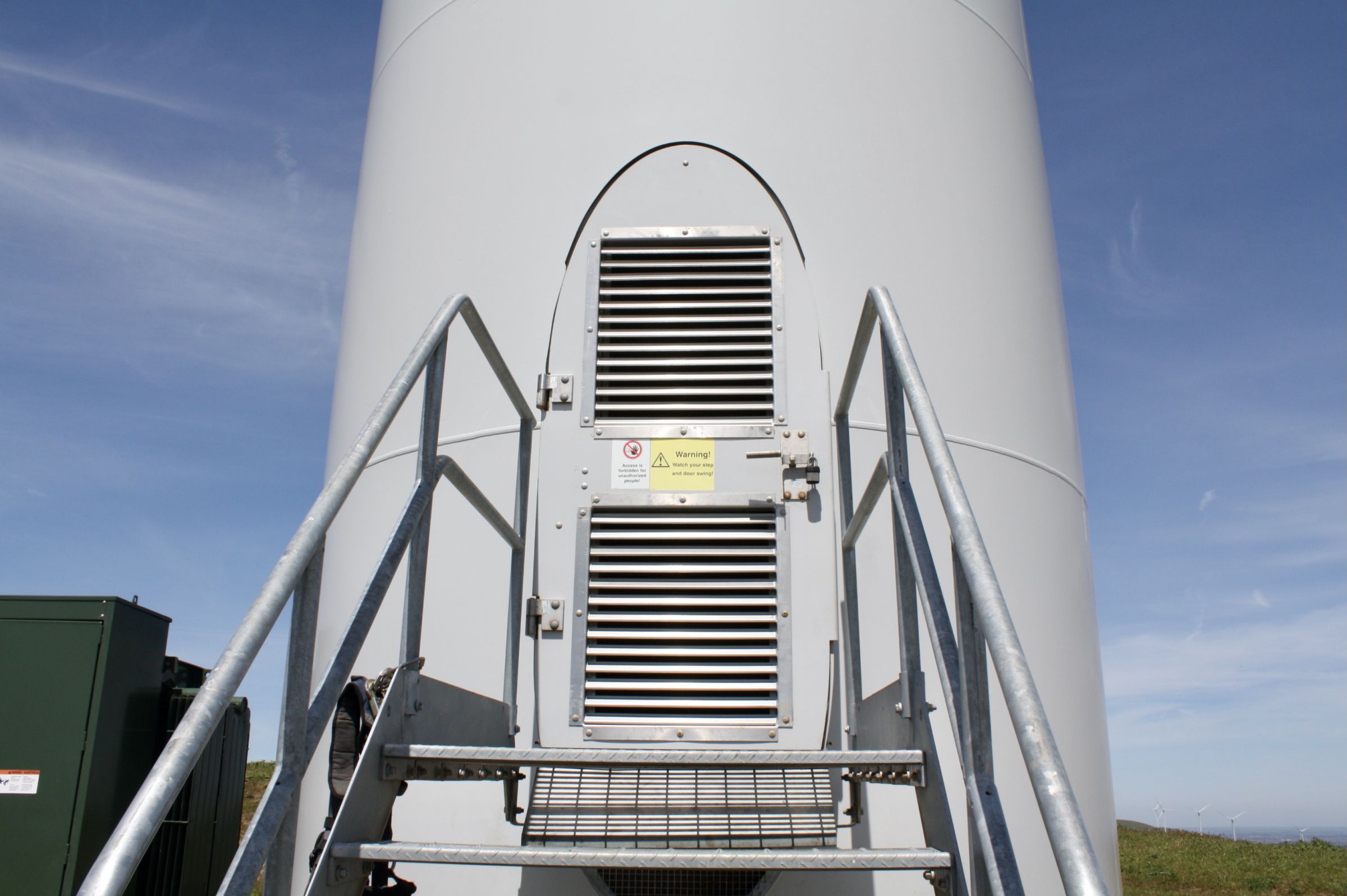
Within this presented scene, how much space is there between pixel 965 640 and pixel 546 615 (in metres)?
1.46

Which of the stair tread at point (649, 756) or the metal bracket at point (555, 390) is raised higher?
the metal bracket at point (555, 390)

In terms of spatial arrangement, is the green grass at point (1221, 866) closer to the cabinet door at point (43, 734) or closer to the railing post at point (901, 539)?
the cabinet door at point (43, 734)

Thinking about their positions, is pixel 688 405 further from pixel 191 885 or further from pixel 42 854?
pixel 191 885

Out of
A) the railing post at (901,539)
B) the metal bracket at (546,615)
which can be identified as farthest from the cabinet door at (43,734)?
the railing post at (901,539)

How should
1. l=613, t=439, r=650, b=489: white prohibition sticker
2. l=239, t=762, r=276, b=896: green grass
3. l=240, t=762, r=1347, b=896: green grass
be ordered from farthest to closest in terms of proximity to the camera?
l=239, t=762, r=276, b=896: green grass < l=240, t=762, r=1347, b=896: green grass < l=613, t=439, r=650, b=489: white prohibition sticker

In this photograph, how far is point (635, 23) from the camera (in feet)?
13.1

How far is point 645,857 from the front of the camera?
76.9 inches

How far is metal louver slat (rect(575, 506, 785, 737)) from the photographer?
9.43ft

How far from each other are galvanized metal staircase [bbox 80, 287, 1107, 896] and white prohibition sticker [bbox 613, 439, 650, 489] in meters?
0.42

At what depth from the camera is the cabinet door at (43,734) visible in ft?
14.2

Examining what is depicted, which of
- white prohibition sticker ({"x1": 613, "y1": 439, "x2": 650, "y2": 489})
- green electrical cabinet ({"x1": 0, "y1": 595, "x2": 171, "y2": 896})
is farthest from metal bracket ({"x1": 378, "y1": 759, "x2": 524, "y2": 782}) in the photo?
green electrical cabinet ({"x1": 0, "y1": 595, "x2": 171, "y2": 896})

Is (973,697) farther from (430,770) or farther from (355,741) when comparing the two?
(355,741)

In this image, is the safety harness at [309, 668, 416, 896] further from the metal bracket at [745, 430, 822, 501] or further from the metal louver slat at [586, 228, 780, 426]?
the metal bracket at [745, 430, 822, 501]

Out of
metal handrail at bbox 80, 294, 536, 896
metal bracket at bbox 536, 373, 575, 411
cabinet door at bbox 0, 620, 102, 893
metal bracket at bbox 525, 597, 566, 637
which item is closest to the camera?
metal handrail at bbox 80, 294, 536, 896
